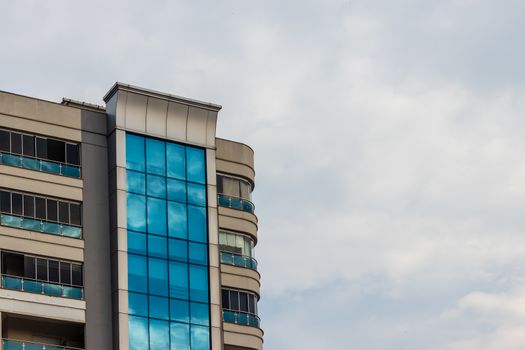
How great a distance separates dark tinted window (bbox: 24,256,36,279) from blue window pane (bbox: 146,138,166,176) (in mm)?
8766

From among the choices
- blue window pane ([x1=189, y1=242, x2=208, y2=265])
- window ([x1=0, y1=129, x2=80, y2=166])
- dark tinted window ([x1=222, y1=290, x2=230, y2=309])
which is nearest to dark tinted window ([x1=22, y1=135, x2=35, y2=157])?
window ([x1=0, y1=129, x2=80, y2=166])

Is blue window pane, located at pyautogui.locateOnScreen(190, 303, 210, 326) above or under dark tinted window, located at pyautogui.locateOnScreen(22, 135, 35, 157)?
under

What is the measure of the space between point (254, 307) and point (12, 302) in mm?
15282

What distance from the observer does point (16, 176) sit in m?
71.9

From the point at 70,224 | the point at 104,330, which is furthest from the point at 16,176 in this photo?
the point at 104,330

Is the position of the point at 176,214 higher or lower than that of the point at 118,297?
higher

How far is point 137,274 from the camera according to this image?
7344 cm

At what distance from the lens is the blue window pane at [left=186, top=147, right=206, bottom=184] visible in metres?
77.7

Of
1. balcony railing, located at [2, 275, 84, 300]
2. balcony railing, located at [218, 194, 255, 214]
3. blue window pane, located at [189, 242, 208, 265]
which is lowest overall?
balcony railing, located at [2, 275, 84, 300]

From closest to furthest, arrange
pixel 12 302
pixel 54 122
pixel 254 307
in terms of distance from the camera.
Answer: pixel 12 302
pixel 54 122
pixel 254 307

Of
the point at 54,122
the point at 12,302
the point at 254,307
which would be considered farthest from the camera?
the point at 254,307

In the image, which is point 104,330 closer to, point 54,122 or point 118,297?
point 118,297

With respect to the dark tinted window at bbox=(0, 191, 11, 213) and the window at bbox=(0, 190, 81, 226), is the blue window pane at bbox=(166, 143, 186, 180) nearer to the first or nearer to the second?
the window at bbox=(0, 190, 81, 226)

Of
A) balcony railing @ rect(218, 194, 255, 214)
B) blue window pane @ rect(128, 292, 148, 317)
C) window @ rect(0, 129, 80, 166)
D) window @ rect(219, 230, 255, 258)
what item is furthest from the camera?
balcony railing @ rect(218, 194, 255, 214)
